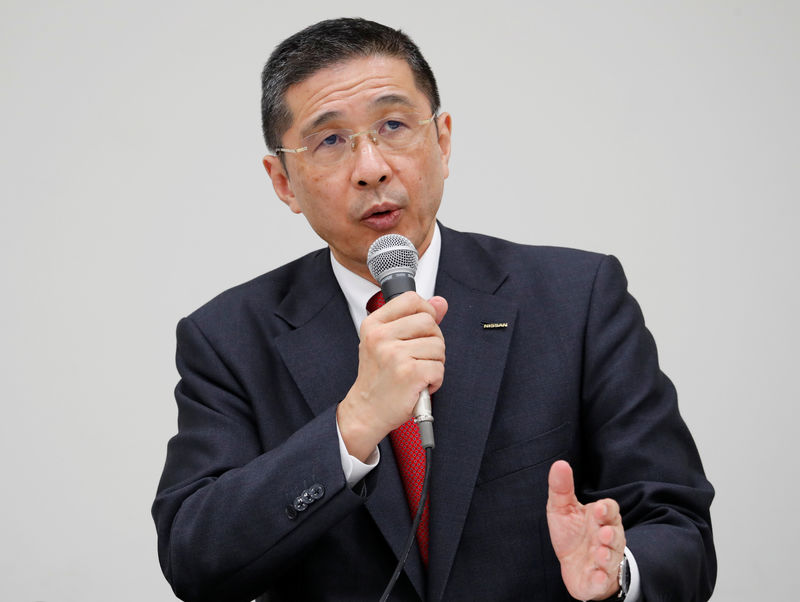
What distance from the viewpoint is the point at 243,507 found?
1.94m

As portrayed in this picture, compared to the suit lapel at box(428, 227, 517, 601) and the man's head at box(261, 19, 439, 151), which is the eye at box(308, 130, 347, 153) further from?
the suit lapel at box(428, 227, 517, 601)

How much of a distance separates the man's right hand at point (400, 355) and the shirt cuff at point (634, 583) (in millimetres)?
478

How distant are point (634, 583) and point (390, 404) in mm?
544

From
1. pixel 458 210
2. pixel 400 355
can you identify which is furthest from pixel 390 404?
pixel 458 210

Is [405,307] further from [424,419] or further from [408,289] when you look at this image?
[424,419]

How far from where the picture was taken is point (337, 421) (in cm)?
192

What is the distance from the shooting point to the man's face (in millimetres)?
2184

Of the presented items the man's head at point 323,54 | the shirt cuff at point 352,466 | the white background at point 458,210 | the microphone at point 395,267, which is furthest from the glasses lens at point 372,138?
the white background at point 458,210

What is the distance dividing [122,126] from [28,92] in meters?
0.36

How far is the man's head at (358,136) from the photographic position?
7.19ft

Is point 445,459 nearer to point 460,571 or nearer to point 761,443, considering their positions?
point 460,571

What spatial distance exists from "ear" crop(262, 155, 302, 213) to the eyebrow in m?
0.22

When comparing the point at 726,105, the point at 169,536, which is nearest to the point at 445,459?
the point at 169,536

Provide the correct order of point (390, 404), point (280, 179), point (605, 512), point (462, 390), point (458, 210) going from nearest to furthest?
point (605, 512) < point (390, 404) < point (462, 390) < point (280, 179) < point (458, 210)
